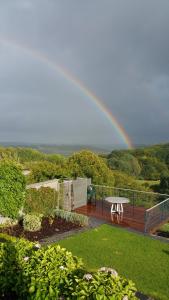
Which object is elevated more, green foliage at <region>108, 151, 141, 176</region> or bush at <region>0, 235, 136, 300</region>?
bush at <region>0, 235, 136, 300</region>

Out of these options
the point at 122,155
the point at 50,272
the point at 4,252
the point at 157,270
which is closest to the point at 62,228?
the point at 157,270

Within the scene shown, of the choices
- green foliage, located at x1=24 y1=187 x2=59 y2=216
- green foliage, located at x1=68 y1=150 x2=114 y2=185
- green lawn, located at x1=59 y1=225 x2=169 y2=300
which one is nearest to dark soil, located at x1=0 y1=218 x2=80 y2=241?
green foliage, located at x1=24 y1=187 x2=59 y2=216

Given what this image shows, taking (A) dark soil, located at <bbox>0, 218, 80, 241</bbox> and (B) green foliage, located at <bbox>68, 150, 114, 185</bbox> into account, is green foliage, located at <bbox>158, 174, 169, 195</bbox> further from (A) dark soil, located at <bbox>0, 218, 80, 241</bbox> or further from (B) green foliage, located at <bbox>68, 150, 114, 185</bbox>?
(A) dark soil, located at <bbox>0, 218, 80, 241</bbox>

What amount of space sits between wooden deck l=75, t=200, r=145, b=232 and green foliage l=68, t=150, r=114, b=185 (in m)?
6.89

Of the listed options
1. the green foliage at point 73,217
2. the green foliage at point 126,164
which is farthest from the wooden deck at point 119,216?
the green foliage at point 126,164

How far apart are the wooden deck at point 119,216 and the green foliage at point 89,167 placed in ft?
22.6

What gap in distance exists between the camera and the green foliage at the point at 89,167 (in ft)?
74.4

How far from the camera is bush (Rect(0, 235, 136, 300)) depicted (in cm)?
372

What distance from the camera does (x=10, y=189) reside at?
38.3 feet

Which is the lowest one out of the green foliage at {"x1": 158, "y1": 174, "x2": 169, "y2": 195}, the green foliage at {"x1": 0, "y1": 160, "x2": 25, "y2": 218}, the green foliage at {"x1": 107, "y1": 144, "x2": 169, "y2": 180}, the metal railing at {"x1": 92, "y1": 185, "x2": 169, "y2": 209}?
the green foliage at {"x1": 158, "y1": 174, "x2": 169, "y2": 195}

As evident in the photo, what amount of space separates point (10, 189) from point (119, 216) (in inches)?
191

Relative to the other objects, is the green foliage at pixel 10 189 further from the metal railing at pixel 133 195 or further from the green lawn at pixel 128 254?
the metal railing at pixel 133 195

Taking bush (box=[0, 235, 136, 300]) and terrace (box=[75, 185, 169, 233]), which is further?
terrace (box=[75, 185, 169, 233])

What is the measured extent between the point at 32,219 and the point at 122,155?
37532 mm
